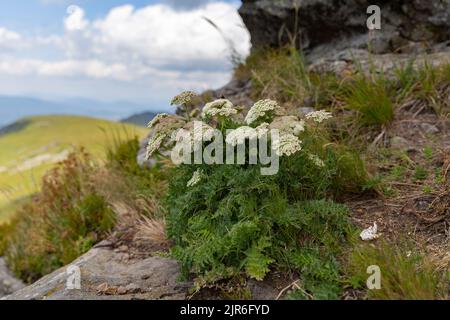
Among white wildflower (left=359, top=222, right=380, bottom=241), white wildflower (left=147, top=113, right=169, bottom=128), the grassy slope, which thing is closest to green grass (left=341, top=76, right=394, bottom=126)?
white wildflower (left=359, top=222, right=380, bottom=241)

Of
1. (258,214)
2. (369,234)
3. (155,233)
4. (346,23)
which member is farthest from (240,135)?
(346,23)

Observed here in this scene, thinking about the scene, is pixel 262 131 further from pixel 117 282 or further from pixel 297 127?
pixel 117 282

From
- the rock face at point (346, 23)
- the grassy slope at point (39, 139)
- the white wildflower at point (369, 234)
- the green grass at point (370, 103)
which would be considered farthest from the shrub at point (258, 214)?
the grassy slope at point (39, 139)

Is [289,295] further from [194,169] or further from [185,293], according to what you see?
[194,169]

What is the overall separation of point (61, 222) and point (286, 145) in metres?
4.57

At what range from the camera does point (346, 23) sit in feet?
26.6

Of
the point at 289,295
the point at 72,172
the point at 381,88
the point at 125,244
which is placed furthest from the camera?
the point at 72,172

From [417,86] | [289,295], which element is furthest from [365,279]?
[417,86]

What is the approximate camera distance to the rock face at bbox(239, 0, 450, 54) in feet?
24.5

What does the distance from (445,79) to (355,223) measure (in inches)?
117

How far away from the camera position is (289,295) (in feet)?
10.2

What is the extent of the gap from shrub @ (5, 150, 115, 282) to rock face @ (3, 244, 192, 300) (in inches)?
63.9

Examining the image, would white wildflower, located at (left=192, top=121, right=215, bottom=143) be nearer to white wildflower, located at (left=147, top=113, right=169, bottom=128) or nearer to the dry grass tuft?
white wildflower, located at (left=147, top=113, right=169, bottom=128)

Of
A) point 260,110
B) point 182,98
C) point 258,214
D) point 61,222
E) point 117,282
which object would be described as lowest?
point 61,222
